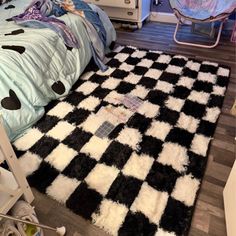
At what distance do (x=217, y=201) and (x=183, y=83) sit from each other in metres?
1.16

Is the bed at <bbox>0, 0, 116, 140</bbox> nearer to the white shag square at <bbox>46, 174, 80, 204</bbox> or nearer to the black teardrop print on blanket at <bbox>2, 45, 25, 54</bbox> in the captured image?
the black teardrop print on blanket at <bbox>2, 45, 25, 54</bbox>

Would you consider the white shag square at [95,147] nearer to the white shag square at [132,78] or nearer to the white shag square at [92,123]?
the white shag square at [92,123]

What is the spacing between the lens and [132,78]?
2.21m

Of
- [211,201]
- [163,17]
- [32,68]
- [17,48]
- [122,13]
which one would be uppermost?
[17,48]

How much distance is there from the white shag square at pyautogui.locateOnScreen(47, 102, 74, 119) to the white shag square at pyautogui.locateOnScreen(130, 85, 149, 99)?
56cm

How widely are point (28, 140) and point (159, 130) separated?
946 mm

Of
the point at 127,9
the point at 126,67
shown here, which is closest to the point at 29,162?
the point at 126,67

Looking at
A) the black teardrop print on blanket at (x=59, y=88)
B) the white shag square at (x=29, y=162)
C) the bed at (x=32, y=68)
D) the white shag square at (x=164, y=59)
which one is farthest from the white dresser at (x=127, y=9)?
the white shag square at (x=29, y=162)

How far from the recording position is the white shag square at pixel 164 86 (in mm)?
2053

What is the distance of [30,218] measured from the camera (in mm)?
Answer: 968

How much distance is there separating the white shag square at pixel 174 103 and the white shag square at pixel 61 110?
31.7 inches

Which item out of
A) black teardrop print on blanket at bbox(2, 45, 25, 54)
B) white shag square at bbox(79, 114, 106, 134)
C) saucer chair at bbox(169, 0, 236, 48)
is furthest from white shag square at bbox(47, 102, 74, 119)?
saucer chair at bbox(169, 0, 236, 48)

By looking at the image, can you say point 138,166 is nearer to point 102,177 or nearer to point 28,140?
point 102,177

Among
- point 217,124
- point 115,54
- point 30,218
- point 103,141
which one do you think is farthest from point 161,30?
point 30,218
